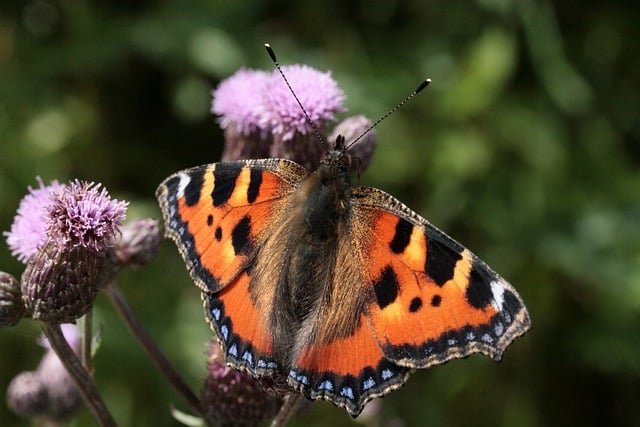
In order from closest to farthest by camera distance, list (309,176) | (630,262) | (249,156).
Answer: (309,176)
(249,156)
(630,262)

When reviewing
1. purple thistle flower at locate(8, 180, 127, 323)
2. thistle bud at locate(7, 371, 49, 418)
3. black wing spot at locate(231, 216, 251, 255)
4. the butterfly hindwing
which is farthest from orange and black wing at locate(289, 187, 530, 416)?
thistle bud at locate(7, 371, 49, 418)

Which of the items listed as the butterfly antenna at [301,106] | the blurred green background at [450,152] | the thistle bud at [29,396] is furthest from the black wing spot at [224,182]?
the blurred green background at [450,152]

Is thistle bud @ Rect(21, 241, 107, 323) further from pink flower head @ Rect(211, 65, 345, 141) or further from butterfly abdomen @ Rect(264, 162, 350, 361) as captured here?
pink flower head @ Rect(211, 65, 345, 141)

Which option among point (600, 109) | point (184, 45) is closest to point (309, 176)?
point (184, 45)

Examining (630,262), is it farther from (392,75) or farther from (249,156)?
(249,156)

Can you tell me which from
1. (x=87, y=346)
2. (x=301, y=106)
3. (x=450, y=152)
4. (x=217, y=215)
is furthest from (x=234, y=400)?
(x=450, y=152)

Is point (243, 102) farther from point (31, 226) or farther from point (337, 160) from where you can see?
point (31, 226)

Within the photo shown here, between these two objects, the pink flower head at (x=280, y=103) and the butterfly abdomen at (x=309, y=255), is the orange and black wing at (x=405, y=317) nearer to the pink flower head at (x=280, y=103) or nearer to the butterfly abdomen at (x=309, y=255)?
the butterfly abdomen at (x=309, y=255)
